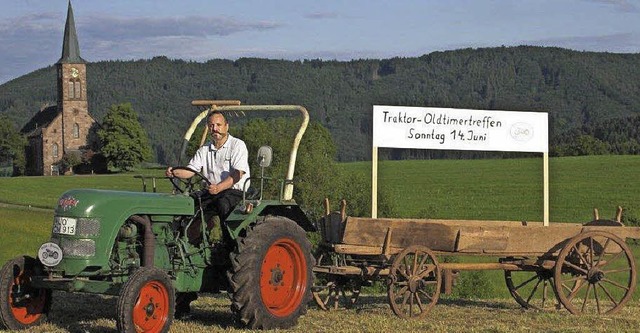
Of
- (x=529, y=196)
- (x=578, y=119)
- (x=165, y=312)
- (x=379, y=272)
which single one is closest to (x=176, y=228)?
(x=165, y=312)

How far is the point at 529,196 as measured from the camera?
6206 cm

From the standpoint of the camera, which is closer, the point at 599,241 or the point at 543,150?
the point at 599,241

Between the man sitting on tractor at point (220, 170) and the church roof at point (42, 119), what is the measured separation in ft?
438

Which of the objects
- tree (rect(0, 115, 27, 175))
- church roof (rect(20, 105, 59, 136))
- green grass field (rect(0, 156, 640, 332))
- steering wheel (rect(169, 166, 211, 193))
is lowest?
green grass field (rect(0, 156, 640, 332))

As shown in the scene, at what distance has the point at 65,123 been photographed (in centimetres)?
13475

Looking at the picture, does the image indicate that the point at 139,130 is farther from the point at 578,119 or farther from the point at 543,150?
the point at 543,150

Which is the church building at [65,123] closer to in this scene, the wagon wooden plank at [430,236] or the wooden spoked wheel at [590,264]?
the wagon wooden plank at [430,236]

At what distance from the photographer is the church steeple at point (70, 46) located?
14475 centimetres

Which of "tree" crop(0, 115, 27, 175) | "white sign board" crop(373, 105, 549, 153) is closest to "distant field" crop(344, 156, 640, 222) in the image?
"white sign board" crop(373, 105, 549, 153)

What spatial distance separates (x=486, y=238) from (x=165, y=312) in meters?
3.98

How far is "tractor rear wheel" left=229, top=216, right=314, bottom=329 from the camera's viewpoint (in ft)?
31.7

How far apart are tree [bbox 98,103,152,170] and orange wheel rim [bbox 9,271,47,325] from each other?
339 feet

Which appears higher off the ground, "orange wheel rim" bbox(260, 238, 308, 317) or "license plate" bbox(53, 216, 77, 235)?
"license plate" bbox(53, 216, 77, 235)

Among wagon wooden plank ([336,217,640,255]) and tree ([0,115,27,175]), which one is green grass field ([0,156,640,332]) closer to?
wagon wooden plank ([336,217,640,255])
